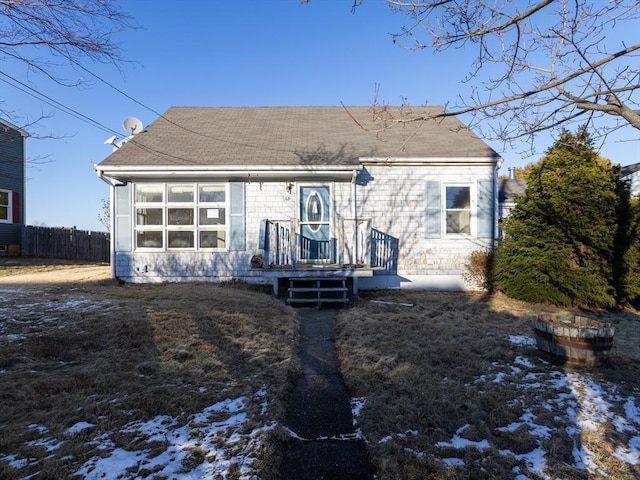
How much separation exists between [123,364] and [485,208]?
29.2ft

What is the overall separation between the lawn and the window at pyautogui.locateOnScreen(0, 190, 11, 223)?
1573 centimetres

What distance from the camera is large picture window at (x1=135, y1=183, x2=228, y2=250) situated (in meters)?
9.92

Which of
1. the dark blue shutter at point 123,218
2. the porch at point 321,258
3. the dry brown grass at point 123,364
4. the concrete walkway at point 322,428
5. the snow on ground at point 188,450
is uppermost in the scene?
the dark blue shutter at point 123,218

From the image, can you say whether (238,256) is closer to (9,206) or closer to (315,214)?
(315,214)

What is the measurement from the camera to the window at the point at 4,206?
725 inches

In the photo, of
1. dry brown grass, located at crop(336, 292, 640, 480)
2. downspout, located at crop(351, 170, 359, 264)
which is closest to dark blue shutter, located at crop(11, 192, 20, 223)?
downspout, located at crop(351, 170, 359, 264)

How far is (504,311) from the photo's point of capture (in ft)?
25.1

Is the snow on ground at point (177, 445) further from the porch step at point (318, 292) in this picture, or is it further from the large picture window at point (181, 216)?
the large picture window at point (181, 216)

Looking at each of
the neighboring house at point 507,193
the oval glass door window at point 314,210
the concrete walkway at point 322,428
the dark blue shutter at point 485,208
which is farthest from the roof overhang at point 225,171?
the concrete walkway at point 322,428

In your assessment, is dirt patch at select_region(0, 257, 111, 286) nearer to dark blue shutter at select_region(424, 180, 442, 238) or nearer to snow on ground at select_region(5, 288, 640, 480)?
snow on ground at select_region(5, 288, 640, 480)

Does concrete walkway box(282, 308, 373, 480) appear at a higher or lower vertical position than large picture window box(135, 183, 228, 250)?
lower

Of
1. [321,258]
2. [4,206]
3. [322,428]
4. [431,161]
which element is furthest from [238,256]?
[4,206]

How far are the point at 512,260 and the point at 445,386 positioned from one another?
5.91 meters

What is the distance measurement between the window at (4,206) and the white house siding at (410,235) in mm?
18510
